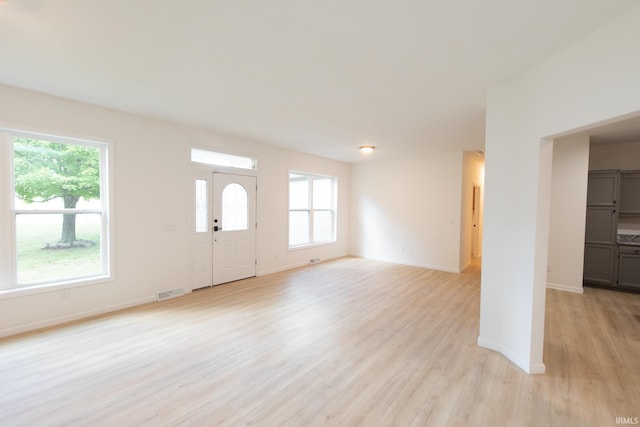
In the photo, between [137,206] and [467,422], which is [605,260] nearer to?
[467,422]

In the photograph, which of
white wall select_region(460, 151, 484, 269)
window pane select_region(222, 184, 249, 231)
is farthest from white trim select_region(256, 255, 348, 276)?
white wall select_region(460, 151, 484, 269)

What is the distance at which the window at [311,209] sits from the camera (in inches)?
255

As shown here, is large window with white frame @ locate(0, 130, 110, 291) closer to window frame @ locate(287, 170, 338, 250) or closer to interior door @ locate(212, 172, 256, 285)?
interior door @ locate(212, 172, 256, 285)

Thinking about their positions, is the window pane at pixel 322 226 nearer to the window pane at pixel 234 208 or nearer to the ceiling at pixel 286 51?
the window pane at pixel 234 208

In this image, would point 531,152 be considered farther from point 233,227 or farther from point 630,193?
point 233,227

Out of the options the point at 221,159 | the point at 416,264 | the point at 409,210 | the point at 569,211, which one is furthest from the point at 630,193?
the point at 221,159

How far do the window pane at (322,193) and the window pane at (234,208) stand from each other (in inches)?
84.7

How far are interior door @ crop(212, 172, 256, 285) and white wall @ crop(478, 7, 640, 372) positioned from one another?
3918mm

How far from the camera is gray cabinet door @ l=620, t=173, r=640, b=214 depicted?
15.5 ft

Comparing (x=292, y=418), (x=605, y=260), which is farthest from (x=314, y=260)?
(x=605, y=260)

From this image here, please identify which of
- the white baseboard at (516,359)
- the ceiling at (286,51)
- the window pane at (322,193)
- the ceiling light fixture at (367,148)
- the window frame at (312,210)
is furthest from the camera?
the window pane at (322,193)

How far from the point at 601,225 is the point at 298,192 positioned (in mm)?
5661

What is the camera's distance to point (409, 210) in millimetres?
6695

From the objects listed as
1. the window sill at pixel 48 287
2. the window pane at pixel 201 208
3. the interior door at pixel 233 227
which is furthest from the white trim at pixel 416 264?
the window sill at pixel 48 287
